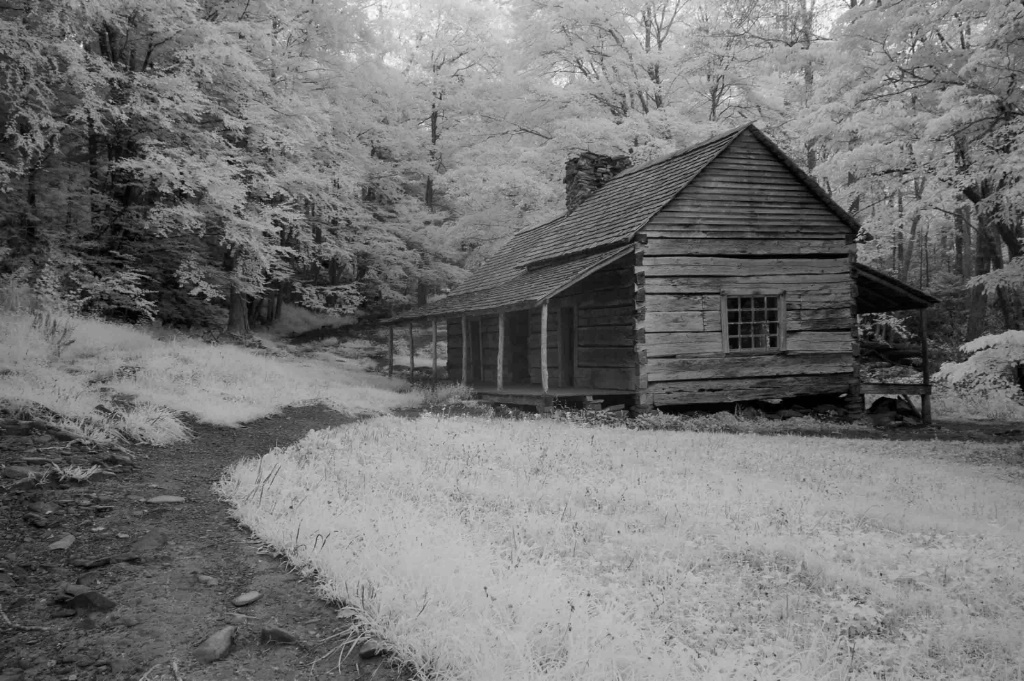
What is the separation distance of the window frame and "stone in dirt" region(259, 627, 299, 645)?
1320cm

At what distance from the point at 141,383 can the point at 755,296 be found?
12771 millimetres

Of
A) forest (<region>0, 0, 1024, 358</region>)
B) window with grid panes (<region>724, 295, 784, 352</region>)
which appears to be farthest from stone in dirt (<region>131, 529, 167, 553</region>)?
window with grid panes (<region>724, 295, 784, 352</region>)

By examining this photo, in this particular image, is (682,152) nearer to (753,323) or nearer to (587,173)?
(753,323)

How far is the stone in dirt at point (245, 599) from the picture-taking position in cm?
409

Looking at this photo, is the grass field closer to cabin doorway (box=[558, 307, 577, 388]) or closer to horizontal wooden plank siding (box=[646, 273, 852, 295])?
horizontal wooden plank siding (box=[646, 273, 852, 295])

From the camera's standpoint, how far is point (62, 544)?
15.8 feet

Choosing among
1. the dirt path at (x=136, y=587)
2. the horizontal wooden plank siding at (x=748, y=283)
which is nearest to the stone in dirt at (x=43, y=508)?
the dirt path at (x=136, y=587)

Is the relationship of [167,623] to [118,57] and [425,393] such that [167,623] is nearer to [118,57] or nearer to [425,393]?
[425,393]

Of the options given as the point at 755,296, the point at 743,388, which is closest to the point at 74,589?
the point at 743,388

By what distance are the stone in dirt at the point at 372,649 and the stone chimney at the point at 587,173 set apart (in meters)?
19.0

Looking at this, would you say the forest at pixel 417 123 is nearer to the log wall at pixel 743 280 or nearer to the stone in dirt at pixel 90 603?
the log wall at pixel 743 280

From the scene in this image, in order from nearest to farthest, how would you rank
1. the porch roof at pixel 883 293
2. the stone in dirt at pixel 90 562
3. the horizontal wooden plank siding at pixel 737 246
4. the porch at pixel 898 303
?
the stone in dirt at pixel 90 562 → the horizontal wooden plank siding at pixel 737 246 → the porch at pixel 898 303 → the porch roof at pixel 883 293

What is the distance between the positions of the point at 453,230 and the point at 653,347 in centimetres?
1621

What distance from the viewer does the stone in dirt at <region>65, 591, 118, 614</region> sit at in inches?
157
